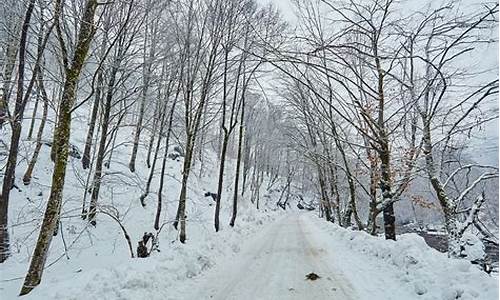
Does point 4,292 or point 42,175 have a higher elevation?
point 42,175

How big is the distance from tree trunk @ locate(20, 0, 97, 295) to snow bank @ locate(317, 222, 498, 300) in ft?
23.9

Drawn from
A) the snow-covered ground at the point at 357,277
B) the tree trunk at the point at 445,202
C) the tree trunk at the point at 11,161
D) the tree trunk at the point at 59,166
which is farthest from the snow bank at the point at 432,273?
the tree trunk at the point at 11,161

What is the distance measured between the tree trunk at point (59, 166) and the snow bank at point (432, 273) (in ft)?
23.9

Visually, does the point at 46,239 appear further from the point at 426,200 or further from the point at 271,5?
the point at 271,5

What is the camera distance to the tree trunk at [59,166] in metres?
6.53

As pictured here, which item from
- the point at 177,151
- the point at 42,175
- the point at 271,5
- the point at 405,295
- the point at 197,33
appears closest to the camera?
the point at 405,295

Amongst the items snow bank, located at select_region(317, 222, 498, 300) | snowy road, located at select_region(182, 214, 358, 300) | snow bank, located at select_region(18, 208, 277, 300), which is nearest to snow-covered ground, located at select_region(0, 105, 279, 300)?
snow bank, located at select_region(18, 208, 277, 300)

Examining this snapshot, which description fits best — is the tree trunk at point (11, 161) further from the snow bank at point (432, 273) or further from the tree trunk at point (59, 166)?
the snow bank at point (432, 273)

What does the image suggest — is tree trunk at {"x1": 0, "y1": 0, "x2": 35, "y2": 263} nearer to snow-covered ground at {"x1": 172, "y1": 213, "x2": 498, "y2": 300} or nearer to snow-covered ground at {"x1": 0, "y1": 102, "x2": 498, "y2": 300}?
snow-covered ground at {"x1": 0, "y1": 102, "x2": 498, "y2": 300}

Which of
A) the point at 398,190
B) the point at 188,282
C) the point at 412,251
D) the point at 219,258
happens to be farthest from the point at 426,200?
the point at 188,282

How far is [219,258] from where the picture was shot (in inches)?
426

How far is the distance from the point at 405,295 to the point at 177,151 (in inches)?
1192

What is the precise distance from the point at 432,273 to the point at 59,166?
794 centimetres

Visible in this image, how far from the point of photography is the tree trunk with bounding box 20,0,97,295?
653cm
